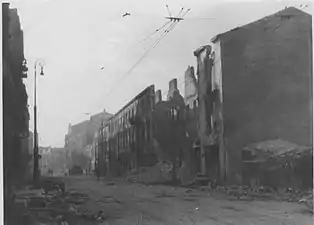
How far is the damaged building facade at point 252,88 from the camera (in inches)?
128

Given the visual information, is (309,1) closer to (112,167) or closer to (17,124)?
(112,167)

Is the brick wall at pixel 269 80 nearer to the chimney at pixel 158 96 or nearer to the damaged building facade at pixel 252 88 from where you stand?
the damaged building facade at pixel 252 88

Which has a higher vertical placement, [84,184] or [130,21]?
[130,21]

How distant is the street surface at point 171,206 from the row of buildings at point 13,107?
0.80 ft

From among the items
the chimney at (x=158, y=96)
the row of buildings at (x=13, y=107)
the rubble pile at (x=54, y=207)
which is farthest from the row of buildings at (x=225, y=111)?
the row of buildings at (x=13, y=107)

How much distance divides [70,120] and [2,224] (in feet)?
2.05

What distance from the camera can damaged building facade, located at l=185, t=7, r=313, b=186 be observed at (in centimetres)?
325

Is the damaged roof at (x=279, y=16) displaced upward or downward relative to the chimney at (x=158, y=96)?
upward

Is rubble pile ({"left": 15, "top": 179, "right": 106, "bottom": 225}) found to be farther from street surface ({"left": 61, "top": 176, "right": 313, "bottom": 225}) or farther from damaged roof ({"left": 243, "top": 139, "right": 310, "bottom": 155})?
damaged roof ({"left": 243, "top": 139, "right": 310, "bottom": 155})

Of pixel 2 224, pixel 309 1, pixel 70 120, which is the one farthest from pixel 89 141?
pixel 309 1

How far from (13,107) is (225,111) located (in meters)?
1.10

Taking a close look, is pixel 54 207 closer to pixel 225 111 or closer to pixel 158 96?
pixel 158 96

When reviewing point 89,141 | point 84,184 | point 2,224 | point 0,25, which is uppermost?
point 0,25

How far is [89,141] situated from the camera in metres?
3.19
